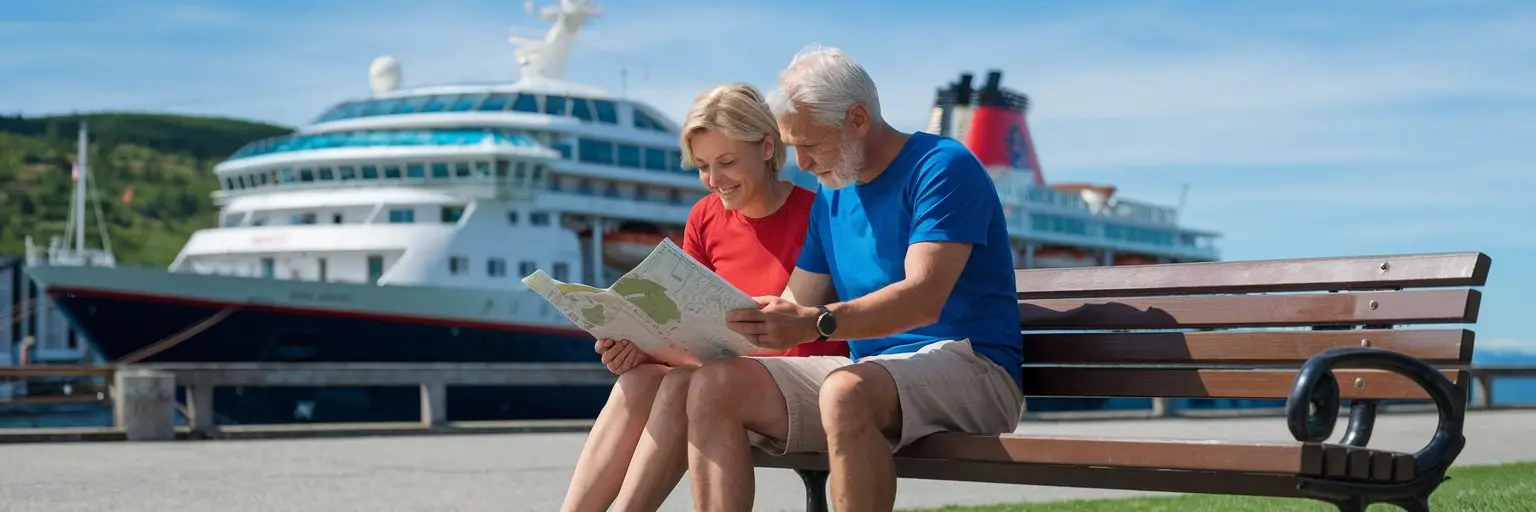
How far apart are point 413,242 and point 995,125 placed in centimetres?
1273

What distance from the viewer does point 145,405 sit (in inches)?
355

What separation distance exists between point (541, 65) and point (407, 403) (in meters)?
6.74

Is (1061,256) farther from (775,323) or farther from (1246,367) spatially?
(775,323)

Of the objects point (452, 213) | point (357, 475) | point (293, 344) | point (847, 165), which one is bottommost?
point (293, 344)

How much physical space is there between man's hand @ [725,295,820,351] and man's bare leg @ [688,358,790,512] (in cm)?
12

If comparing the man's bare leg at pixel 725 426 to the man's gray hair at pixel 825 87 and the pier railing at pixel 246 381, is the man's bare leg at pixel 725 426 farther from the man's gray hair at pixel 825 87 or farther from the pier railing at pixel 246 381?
the pier railing at pixel 246 381

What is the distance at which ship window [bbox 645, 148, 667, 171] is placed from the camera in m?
27.4

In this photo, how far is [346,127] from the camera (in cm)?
2667

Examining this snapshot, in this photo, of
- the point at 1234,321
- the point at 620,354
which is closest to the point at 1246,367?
the point at 1234,321

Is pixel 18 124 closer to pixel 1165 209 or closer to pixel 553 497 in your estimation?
pixel 1165 209

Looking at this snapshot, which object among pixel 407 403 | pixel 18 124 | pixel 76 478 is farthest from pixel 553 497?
pixel 18 124

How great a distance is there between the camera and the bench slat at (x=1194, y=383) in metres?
2.85

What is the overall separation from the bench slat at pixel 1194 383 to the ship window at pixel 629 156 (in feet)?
78.3

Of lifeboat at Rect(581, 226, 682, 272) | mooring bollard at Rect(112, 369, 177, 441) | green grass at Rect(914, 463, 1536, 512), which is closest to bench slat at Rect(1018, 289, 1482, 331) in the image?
green grass at Rect(914, 463, 1536, 512)
